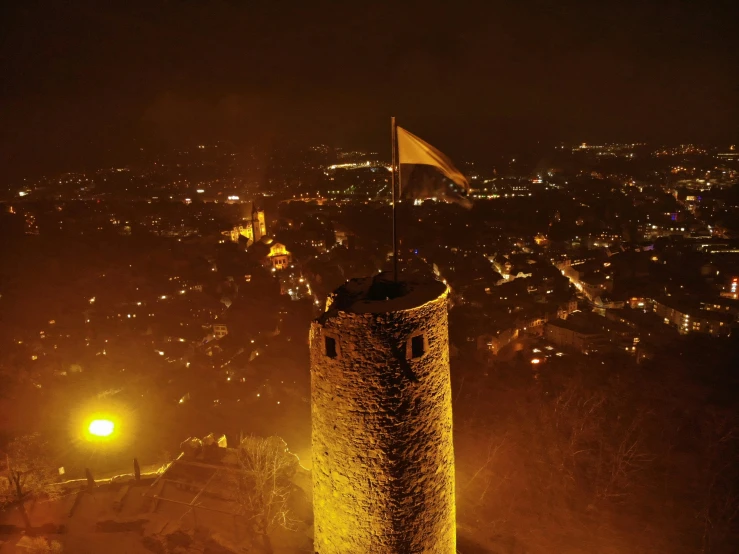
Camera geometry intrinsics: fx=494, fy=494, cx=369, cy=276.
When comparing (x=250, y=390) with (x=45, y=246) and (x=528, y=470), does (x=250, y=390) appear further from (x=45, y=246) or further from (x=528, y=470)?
(x=45, y=246)

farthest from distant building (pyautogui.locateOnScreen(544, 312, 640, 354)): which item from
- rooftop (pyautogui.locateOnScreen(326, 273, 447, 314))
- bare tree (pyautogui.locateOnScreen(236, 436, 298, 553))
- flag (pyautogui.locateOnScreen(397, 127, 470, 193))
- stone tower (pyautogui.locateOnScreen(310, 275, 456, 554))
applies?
flag (pyautogui.locateOnScreen(397, 127, 470, 193))

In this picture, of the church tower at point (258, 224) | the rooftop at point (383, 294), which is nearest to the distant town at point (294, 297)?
the church tower at point (258, 224)

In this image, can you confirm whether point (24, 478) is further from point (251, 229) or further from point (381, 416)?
point (251, 229)

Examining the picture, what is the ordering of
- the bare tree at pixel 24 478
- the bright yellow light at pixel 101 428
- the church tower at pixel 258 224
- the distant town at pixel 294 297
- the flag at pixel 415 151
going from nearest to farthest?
the flag at pixel 415 151 → the bare tree at pixel 24 478 → the bright yellow light at pixel 101 428 → the distant town at pixel 294 297 → the church tower at pixel 258 224

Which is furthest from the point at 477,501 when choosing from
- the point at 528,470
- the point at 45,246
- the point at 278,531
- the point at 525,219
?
the point at 525,219

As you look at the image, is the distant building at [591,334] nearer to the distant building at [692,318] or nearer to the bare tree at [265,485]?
the distant building at [692,318]

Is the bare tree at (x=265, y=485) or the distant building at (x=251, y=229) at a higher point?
the distant building at (x=251, y=229)
